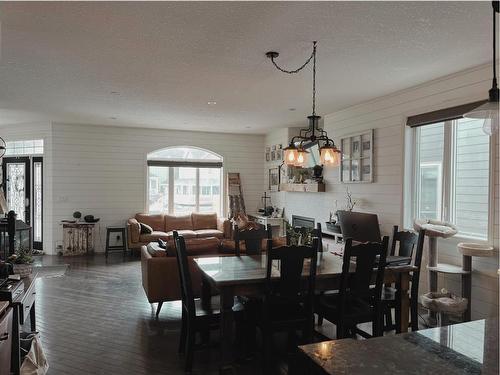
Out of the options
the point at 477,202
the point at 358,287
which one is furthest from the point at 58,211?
the point at 477,202

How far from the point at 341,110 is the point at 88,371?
521cm

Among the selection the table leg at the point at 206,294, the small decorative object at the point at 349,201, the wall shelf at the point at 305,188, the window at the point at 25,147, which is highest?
the window at the point at 25,147

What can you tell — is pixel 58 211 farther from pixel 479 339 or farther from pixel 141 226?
pixel 479 339

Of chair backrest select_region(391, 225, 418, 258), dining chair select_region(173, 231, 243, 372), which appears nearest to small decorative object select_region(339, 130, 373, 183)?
chair backrest select_region(391, 225, 418, 258)

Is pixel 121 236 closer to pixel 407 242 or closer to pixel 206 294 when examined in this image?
pixel 206 294

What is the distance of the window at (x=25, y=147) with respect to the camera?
8.19 m

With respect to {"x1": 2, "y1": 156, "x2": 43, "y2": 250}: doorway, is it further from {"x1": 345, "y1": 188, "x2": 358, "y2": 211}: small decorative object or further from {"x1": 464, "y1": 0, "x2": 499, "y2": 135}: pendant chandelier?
{"x1": 464, "y1": 0, "x2": 499, "y2": 135}: pendant chandelier

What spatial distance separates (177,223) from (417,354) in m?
7.58

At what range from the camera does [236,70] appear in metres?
4.16

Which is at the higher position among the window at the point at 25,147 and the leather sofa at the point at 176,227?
the window at the point at 25,147

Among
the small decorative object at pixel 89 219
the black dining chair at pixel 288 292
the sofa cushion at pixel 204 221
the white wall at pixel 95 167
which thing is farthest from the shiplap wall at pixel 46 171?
the black dining chair at pixel 288 292

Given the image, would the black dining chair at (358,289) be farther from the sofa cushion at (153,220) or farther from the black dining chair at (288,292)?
the sofa cushion at (153,220)

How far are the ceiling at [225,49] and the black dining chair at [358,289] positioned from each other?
178cm

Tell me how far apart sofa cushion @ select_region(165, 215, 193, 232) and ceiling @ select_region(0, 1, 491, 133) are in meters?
3.20
